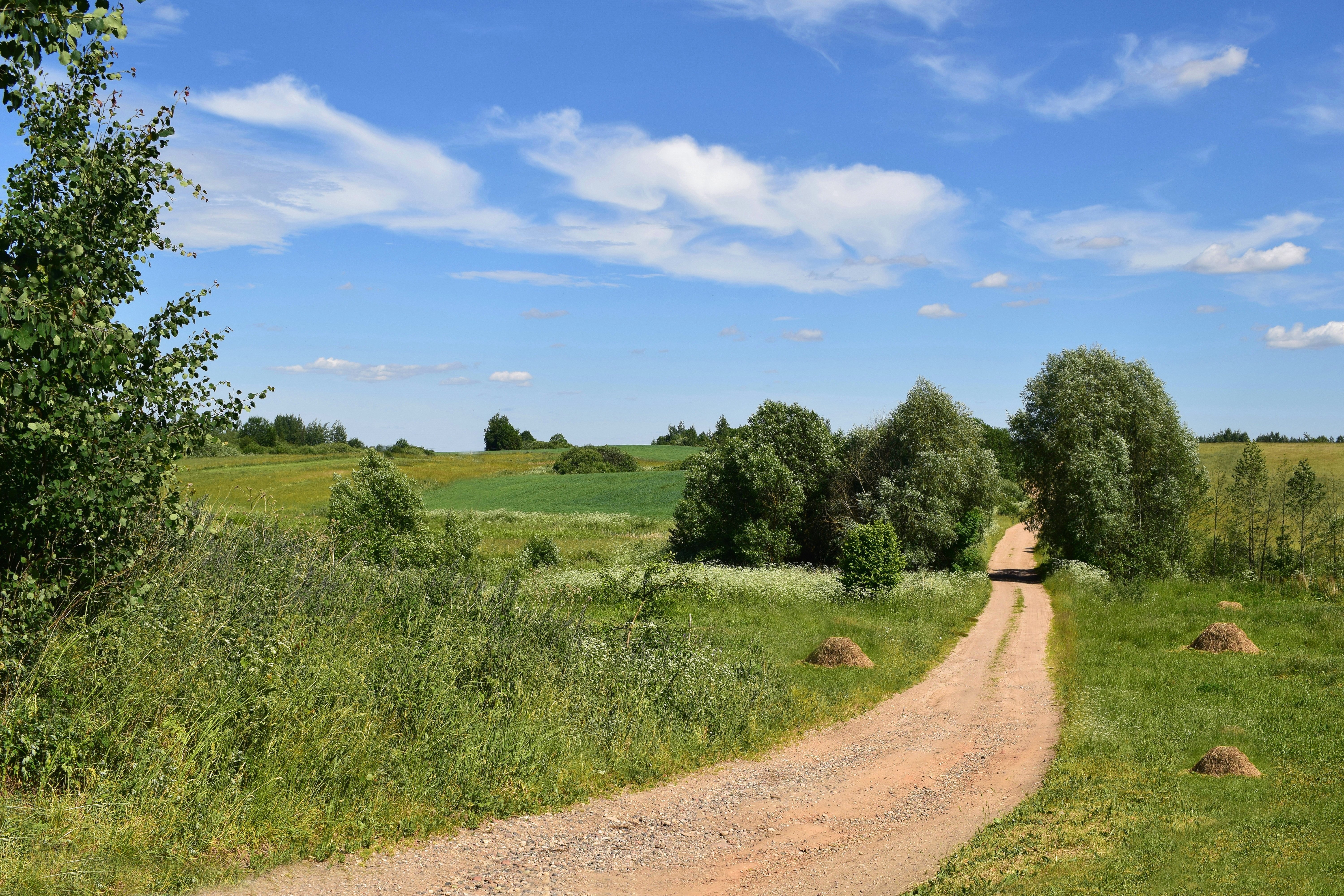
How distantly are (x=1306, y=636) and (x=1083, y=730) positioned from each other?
1209 centimetres

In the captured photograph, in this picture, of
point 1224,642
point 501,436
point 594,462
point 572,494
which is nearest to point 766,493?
point 1224,642

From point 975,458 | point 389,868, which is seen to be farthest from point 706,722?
point 975,458

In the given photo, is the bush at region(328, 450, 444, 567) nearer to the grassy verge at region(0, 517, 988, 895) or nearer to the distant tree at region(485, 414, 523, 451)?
the grassy verge at region(0, 517, 988, 895)

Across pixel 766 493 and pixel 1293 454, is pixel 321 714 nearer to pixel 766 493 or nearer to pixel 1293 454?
pixel 766 493

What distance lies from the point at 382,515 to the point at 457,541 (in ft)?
8.13

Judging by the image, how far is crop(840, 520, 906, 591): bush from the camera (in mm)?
25703

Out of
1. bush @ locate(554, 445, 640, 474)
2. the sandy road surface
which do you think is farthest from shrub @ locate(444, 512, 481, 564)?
bush @ locate(554, 445, 640, 474)

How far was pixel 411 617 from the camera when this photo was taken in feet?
38.2

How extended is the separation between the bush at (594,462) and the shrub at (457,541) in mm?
71173

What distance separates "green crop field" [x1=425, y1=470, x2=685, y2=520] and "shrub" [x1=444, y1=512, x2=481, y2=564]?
39.6 metres

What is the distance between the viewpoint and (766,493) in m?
39.1

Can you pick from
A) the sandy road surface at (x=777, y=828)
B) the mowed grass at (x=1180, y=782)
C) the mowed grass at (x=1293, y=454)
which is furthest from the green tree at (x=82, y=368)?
the mowed grass at (x=1293, y=454)

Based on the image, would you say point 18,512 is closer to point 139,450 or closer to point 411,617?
point 139,450

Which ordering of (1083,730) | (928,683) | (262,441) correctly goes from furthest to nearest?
(262,441), (928,683), (1083,730)
